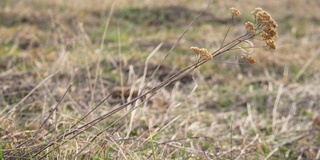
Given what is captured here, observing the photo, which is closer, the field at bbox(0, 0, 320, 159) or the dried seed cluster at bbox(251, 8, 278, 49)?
the dried seed cluster at bbox(251, 8, 278, 49)

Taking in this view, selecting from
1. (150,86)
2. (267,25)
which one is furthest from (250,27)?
(150,86)

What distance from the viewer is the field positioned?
70.1 inches

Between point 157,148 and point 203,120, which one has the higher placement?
point 157,148

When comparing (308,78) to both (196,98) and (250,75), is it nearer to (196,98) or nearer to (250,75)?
(250,75)

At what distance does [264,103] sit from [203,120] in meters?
0.63

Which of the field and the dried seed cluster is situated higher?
the dried seed cluster

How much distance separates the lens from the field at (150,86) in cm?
178

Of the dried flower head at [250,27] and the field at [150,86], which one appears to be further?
the field at [150,86]

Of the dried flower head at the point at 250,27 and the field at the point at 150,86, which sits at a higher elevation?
the dried flower head at the point at 250,27

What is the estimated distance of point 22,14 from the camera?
17.2 feet

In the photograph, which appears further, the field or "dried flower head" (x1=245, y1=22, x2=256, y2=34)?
the field

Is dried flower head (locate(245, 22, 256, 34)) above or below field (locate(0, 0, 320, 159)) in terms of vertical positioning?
above

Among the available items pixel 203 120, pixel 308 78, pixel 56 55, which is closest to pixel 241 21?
pixel 308 78

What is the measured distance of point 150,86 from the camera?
3066 millimetres
